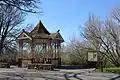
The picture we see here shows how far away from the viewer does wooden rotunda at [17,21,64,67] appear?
35.7m

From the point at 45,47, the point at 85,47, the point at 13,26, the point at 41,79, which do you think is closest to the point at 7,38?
the point at 13,26

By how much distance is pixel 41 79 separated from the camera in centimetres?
1856

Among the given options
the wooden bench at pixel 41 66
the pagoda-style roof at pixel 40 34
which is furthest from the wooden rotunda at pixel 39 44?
the wooden bench at pixel 41 66

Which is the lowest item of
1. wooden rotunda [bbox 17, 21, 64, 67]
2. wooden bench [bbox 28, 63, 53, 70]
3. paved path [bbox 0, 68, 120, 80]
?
paved path [bbox 0, 68, 120, 80]

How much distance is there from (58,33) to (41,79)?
1891 centimetres

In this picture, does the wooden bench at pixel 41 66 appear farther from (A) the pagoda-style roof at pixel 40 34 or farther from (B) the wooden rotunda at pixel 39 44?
(A) the pagoda-style roof at pixel 40 34

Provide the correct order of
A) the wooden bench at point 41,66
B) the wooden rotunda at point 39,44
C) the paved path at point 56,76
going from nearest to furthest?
1. the paved path at point 56,76
2. the wooden bench at point 41,66
3. the wooden rotunda at point 39,44

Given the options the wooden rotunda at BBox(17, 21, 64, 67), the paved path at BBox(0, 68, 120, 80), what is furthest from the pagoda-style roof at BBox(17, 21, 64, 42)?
the paved path at BBox(0, 68, 120, 80)

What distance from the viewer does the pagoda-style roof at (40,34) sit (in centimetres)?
3572

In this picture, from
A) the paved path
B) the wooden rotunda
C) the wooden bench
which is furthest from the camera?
the wooden rotunda

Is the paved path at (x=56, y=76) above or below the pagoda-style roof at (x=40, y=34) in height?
below

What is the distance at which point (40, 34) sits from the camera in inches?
1423

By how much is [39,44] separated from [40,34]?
3097mm

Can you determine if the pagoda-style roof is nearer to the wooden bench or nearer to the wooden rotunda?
the wooden rotunda
